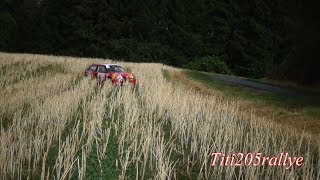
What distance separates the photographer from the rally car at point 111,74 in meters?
22.0

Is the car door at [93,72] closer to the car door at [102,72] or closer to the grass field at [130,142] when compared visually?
the car door at [102,72]

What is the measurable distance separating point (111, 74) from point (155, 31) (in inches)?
1895

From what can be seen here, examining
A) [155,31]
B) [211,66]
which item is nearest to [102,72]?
[211,66]

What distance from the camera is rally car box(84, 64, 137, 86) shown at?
22.0 meters

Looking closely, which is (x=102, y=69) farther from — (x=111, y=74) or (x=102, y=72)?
(x=111, y=74)

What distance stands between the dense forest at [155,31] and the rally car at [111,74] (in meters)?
38.5

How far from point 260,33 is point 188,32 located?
531 inches

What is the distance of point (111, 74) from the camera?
892 inches

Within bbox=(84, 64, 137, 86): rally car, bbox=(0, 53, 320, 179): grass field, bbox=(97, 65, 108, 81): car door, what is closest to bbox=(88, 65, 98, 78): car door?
bbox=(84, 64, 137, 86): rally car

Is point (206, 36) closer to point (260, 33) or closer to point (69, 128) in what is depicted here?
point (260, 33)

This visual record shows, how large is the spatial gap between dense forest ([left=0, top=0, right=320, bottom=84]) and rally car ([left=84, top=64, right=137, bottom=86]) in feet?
126

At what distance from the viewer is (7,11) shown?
86.8 m

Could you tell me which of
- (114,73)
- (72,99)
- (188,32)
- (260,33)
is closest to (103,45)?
(188,32)

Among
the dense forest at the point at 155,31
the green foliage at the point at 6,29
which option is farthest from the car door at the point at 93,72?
the green foliage at the point at 6,29
